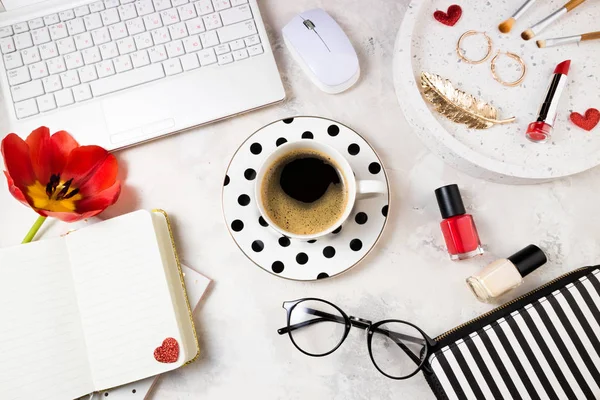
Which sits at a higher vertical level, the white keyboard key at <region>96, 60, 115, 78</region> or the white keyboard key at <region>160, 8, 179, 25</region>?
the white keyboard key at <region>160, 8, 179, 25</region>

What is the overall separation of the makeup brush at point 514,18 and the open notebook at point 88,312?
61 cm

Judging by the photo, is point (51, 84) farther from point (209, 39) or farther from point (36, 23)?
point (209, 39)

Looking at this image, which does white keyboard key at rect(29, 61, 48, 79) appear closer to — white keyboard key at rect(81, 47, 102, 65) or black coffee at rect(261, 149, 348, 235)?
white keyboard key at rect(81, 47, 102, 65)

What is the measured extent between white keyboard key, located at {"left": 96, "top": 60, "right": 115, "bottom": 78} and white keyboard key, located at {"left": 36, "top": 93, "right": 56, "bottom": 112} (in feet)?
0.26

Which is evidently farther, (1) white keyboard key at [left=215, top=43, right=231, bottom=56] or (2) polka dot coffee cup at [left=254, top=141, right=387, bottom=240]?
(1) white keyboard key at [left=215, top=43, right=231, bottom=56]

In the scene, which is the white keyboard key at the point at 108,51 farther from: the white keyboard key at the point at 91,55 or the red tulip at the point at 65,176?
the red tulip at the point at 65,176

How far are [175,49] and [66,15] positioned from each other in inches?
7.0

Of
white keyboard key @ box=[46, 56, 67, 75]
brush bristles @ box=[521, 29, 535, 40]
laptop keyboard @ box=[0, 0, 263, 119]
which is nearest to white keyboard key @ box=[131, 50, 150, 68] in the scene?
laptop keyboard @ box=[0, 0, 263, 119]

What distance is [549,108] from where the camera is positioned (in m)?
0.73

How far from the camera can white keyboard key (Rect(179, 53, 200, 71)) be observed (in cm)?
77

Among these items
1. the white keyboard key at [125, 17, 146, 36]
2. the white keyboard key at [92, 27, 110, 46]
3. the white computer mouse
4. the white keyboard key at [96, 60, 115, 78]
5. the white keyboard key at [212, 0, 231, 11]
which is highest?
the white computer mouse

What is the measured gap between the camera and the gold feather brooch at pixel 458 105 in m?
0.75

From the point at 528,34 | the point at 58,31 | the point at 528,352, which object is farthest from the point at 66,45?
the point at 528,352

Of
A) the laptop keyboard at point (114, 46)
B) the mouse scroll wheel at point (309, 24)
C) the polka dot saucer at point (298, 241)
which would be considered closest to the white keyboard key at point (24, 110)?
the laptop keyboard at point (114, 46)
